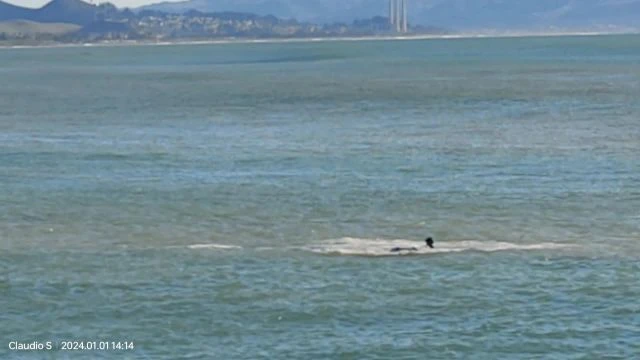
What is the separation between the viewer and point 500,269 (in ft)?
88.5

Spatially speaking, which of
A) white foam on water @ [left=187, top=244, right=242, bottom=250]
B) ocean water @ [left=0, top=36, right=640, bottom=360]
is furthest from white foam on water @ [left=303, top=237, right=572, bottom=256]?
white foam on water @ [left=187, top=244, right=242, bottom=250]

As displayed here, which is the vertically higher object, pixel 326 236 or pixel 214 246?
pixel 214 246

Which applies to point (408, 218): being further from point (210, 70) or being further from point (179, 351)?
point (210, 70)

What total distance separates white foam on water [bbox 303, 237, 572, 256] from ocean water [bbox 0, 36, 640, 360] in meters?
0.09

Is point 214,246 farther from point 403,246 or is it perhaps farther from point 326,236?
point 403,246

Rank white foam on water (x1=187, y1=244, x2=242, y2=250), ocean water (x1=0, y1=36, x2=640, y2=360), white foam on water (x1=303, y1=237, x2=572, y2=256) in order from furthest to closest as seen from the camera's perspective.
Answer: white foam on water (x1=187, y1=244, x2=242, y2=250)
white foam on water (x1=303, y1=237, x2=572, y2=256)
ocean water (x1=0, y1=36, x2=640, y2=360)

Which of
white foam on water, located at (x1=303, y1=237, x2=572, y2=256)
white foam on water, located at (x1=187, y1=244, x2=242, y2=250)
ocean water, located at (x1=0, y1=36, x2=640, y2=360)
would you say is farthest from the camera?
white foam on water, located at (x1=187, y1=244, x2=242, y2=250)

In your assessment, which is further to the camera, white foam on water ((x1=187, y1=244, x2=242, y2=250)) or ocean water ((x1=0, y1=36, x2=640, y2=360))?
white foam on water ((x1=187, y1=244, x2=242, y2=250))

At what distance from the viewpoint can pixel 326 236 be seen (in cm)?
3089

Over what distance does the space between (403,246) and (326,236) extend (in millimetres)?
2027

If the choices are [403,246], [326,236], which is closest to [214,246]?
[326,236]

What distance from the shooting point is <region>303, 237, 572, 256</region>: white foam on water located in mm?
28734

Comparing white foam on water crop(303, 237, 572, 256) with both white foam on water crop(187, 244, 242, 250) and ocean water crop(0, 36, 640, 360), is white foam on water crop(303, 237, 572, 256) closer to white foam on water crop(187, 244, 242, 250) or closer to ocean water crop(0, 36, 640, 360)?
ocean water crop(0, 36, 640, 360)

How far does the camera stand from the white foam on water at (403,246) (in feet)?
94.3
